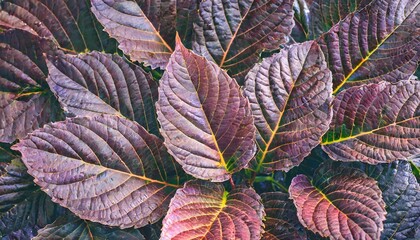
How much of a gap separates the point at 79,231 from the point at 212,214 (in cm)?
26

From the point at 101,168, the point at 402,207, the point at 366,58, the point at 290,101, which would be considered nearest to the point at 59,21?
the point at 101,168

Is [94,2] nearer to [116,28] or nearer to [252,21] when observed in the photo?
[116,28]

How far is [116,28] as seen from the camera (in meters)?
0.92

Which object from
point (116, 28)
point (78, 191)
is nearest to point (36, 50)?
point (116, 28)

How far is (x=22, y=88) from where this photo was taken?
97 cm

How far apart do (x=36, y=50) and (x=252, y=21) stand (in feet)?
1.28

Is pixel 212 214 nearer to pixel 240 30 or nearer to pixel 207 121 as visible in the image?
pixel 207 121

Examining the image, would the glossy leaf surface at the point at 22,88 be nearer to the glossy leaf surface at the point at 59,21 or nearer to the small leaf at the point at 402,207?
the glossy leaf surface at the point at 59,21

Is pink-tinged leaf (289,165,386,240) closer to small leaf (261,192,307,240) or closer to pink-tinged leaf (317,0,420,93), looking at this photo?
small leaf (261,192,307,240)

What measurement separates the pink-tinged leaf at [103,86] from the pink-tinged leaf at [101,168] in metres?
0.08

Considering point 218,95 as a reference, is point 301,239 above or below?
below

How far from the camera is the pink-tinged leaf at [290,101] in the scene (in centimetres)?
80

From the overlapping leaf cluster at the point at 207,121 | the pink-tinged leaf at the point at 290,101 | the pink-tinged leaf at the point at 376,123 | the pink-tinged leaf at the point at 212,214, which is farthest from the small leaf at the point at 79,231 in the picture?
the pink-tinged leaf at the point at 376,123

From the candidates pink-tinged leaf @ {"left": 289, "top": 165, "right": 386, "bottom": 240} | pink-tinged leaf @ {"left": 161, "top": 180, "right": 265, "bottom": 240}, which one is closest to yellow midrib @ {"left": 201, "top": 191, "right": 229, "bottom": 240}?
pink-tinged leaf @ {"left": 161, "top": 180, "right": 265, "bottom": 240}
